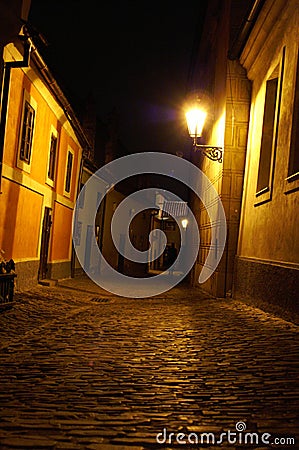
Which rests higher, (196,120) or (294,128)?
(196,120)

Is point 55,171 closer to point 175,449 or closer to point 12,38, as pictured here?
point 12,38

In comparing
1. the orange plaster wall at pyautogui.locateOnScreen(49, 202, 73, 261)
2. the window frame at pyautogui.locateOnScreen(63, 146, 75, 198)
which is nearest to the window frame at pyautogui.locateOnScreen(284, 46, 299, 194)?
the orange plaster wall at pyautogui.locateOnScreen(49, 202, 73, 261)

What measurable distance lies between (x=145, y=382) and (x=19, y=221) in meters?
8.41

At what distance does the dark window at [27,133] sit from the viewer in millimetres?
12023

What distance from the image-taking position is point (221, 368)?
16.6ft

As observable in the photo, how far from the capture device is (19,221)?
40.1 feet

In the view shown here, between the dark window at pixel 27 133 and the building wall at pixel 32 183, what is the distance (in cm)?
24

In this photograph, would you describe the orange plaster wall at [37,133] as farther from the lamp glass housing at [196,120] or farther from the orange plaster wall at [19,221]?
the lamp glass housing at [196,120]

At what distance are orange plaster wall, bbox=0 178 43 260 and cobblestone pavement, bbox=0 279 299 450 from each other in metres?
3.00

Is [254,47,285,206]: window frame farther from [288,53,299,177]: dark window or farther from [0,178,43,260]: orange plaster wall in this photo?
[0,178,43,260]: orange plaster wall

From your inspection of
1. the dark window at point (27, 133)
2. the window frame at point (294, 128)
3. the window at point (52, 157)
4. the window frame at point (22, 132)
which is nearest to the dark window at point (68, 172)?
the window at point (52, 157)

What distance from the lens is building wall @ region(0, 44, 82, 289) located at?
11008mm

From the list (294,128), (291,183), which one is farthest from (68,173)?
(291,183)

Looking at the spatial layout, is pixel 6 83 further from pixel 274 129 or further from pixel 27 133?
pixel 274 129
